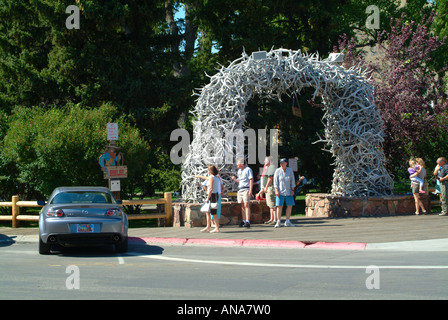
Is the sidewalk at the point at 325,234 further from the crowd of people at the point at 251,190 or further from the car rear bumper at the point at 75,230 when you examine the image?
the car rear bumper at the point at 75,230

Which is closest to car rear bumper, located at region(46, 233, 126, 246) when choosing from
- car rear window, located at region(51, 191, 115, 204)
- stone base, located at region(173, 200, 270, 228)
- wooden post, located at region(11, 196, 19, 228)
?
car rear window, located at region(51, 191, 115, 204)

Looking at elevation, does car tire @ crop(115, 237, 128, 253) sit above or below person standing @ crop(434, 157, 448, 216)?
below

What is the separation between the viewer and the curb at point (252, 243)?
11906 mm

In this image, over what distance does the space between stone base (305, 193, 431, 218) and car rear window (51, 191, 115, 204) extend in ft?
26.1

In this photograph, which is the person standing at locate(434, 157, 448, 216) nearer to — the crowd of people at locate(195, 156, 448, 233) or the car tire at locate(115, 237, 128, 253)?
the crowd of people at locate(195, 156, 448, 233)

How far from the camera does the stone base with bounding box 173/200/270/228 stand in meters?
15.7

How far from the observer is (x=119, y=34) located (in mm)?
25656

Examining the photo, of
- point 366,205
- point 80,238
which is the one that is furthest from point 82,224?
point 366,205

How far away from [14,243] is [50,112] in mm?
5823

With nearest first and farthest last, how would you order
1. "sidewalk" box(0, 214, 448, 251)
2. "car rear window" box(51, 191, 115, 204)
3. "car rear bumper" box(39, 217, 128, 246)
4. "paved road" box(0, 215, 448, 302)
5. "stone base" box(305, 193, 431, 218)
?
"paved road" box(0, 215, 448, 302)
"car rear bumper" box(39, 217, 128, 246)
"car rear window" box(51, 191, 115, 204)
"sidewalk" box(0, 214, 448, 251)
"stone base" box(305, 193, 431, 218)

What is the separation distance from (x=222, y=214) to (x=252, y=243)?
11.0ft

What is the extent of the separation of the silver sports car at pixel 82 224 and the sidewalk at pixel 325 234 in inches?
90.2

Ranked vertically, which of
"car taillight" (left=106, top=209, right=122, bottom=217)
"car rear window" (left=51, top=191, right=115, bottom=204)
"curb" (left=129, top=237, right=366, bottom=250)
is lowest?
"curb" (left=129, top=237, right=366, bottom=250)
